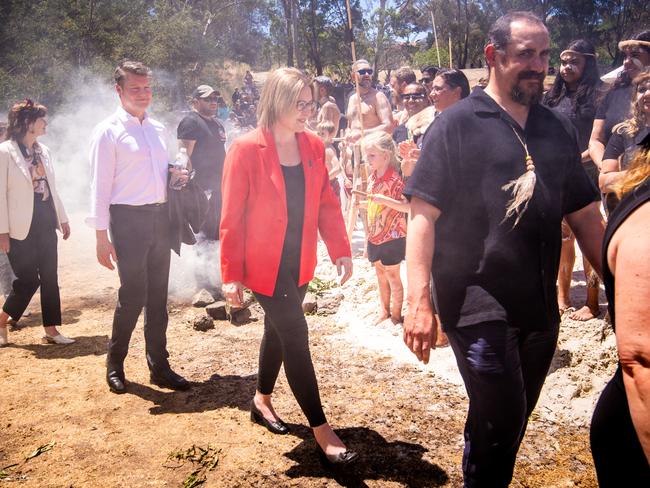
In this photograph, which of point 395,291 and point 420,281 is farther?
point 395,291

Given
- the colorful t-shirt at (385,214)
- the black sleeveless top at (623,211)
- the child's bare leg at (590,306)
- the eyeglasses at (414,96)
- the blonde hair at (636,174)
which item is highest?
the eyeglasses at (414,96)

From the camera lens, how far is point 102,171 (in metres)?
3.99

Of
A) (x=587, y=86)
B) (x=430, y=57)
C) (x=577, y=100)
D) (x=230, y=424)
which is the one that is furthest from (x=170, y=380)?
(x=430, y=57)

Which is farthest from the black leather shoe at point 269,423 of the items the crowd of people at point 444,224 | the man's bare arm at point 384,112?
the man's bare arm at point 384,112

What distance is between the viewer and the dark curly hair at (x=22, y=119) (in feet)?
16.9

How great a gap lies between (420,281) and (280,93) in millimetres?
1388

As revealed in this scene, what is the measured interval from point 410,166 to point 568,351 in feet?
6.23

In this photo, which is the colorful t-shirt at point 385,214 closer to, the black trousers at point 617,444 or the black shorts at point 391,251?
the black shorts at point 391,251

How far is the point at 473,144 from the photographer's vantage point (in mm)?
Result: 2299

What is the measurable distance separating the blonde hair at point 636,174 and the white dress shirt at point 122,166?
3248mm

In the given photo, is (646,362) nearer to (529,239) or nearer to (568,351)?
(529,239)

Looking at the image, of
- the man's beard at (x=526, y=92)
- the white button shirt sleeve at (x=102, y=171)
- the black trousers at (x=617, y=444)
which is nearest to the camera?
the black trousers at (x=617, y=444)

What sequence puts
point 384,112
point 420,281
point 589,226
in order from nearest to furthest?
1. point 420,281
2. point 589,226
3. point 384,112

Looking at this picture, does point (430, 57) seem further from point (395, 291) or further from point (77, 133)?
point (395, 291)
